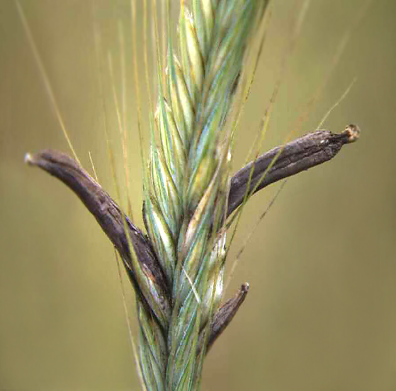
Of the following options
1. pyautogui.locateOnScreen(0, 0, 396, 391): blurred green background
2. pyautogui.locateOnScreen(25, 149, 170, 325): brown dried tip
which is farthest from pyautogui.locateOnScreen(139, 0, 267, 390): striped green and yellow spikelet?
pyautogui.locateOnScreen(0, 0, 396, 391): blurred green background

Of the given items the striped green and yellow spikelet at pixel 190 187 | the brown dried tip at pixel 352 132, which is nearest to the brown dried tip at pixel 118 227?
the striped green and yellow spikelet at pixel 190 187

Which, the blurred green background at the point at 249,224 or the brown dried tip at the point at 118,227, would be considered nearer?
the brown dried tip at the point at 118,227

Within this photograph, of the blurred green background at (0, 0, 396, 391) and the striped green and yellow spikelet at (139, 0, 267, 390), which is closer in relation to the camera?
the striped green and yellow spikelet at (139, 0, 267, 390)

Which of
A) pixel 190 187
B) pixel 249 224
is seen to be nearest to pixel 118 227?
pixel 190 187

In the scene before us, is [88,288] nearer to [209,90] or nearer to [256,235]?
[256,235]

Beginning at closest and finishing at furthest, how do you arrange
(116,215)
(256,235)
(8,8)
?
(116,215), (8,8), (256,235)

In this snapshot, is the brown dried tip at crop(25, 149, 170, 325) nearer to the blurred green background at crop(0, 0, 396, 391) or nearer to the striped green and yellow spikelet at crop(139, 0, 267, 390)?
the striped green and yellow spikelet at crop(139, 0, 267, 390)

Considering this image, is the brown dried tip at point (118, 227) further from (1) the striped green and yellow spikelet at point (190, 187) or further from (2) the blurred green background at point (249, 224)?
(2) the blurred green background at point (249, 224)

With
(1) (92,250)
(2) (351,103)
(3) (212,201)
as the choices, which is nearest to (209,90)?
(3) (212,201)
